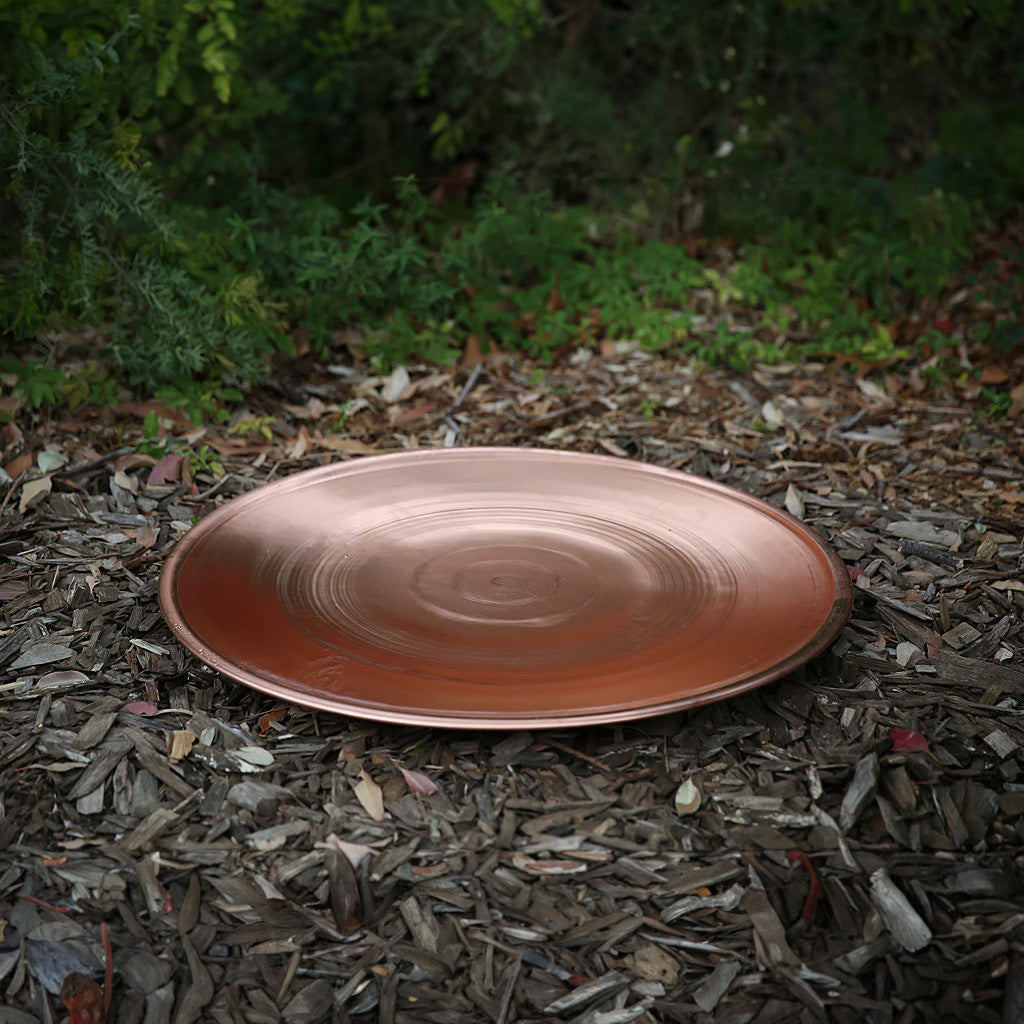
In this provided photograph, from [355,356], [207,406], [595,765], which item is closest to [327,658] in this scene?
[595,765]

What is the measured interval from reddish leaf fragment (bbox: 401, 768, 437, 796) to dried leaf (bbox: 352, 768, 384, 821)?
0.17ft

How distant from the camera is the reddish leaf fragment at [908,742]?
2.12 metres

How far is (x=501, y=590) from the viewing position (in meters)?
2.45

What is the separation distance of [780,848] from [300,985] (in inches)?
31.6

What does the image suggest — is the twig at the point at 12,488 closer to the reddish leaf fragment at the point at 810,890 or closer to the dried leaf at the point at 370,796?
the dried leaf at the point at 370,796

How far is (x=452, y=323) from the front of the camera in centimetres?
412

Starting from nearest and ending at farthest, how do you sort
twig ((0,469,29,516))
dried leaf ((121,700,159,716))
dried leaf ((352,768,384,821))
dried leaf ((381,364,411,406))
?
dried leaf ((352,768,384,821)), dried leaf ((121,700,159,716)), twig ((0,469,29,516)), dried leaf ((381,364,411,406))

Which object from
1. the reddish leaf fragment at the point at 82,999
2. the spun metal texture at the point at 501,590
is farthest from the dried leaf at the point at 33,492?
the reddish leaf fragment at the point at 82,999

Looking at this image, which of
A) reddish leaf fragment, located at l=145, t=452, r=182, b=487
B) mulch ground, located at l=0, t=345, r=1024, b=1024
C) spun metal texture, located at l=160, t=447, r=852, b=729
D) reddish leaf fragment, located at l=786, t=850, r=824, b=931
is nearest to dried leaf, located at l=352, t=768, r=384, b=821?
mulch ground, located at l=0, t=345, r=1024, b=1024

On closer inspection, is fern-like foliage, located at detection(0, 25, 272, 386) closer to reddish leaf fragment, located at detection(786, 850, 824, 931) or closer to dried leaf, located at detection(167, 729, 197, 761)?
dried leaf, located at detection(167, 729, 197, 761)

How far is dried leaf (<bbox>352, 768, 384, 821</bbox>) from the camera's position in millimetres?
2008

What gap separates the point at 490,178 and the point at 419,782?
11.0ft

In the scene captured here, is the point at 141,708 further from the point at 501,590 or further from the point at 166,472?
the point at 166,472

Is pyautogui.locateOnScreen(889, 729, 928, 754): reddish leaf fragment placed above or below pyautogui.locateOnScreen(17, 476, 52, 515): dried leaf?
below
